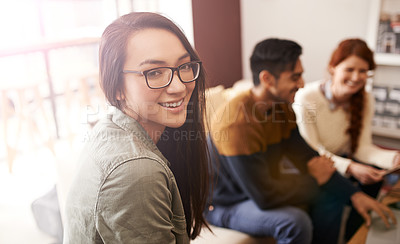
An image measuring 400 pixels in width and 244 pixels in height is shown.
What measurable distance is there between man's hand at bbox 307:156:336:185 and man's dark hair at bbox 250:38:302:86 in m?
0.37

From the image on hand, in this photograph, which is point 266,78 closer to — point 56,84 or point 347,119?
point 347,119

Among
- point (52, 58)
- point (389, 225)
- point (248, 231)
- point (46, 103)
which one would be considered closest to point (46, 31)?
point (52, 58)

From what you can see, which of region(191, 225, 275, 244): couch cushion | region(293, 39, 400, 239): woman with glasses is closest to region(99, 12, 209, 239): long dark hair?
region(191, 225, 275, 244): couch cushion

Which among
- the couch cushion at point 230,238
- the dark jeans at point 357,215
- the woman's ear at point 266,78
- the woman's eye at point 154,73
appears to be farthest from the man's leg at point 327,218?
the woman's eye at point 154,73

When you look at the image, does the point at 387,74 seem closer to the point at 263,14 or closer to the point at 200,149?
the point at 263,14

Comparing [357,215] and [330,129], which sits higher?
[330,129]

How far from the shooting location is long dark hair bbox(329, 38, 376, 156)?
4.10 feet

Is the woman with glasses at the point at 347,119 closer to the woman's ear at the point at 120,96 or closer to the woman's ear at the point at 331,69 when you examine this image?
the woman's ear at the point at 331,69

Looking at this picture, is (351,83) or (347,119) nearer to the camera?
(351,83)

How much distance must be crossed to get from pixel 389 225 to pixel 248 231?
1.51 feet

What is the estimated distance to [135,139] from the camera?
2.45ft

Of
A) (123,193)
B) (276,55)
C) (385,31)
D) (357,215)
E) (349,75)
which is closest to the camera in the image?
(123,193)

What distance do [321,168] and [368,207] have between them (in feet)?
0.70

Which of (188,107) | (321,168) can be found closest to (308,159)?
(321,168)
